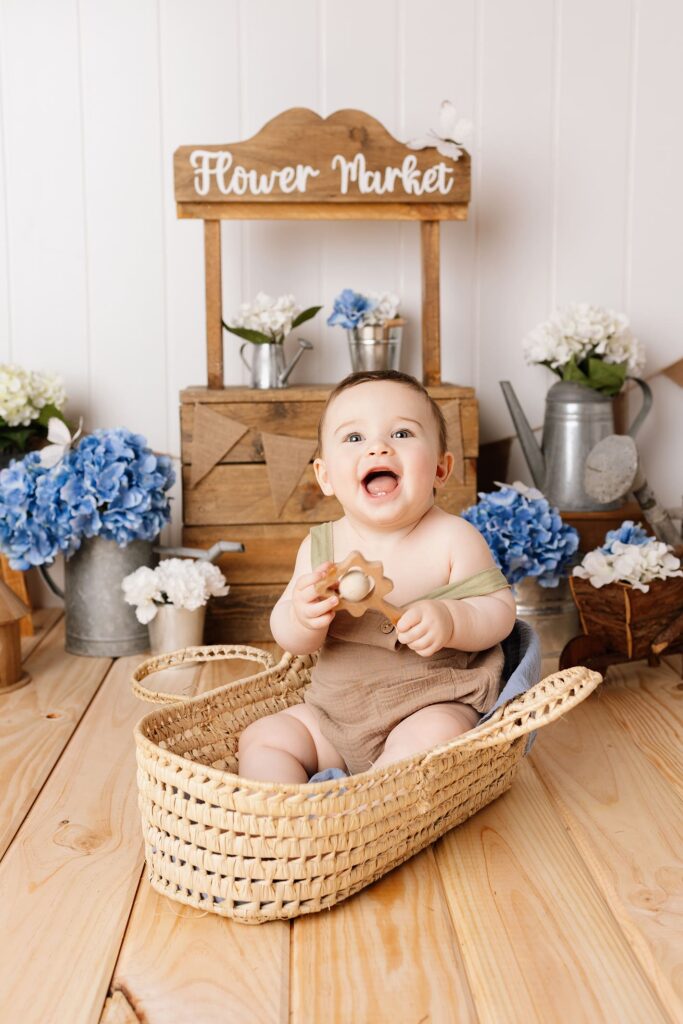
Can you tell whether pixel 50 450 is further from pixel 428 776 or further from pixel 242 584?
pixel 428 776

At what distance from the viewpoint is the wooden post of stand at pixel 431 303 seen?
2148 millimetres

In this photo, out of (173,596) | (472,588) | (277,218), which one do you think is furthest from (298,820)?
(277,218)

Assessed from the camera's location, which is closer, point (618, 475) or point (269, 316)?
point (618, 475)

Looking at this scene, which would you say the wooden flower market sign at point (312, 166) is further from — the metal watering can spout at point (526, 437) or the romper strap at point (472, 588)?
the romper strap at point (472, 588)

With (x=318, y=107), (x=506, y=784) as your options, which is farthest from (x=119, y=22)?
(x=506, y=784)

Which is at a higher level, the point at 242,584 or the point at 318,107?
the point at 318,107

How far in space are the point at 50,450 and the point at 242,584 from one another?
0.44 m

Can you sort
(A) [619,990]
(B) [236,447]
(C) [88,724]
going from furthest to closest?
1. (B) [236,447]
2. (C) [88,724]
3. (A) [619,990]

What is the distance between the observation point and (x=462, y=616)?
49.1 inches

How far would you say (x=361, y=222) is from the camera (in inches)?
91.5

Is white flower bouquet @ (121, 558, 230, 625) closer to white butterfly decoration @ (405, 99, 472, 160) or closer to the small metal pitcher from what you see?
the small metal pitcher

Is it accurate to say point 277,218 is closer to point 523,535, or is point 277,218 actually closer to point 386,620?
point 523,535

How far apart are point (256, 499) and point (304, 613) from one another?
899 mm

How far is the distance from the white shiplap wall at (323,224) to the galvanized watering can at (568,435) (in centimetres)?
18
